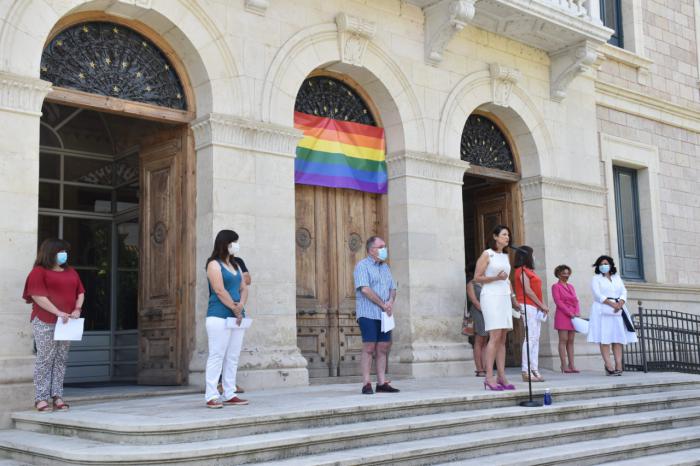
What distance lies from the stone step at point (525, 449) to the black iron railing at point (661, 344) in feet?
16.5

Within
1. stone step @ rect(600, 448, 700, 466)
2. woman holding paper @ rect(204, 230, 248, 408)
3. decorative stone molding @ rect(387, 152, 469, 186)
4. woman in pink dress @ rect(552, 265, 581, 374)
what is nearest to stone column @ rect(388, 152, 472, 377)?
decorative stone molding @ rect(387, 152, 469, 186)

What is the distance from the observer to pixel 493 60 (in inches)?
552

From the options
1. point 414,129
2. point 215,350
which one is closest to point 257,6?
point 414,129

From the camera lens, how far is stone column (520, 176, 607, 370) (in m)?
14.3

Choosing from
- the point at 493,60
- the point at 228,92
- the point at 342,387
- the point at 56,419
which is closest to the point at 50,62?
the point at 228,92

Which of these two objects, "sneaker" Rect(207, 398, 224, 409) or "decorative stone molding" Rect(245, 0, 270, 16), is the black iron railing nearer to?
"decorative stone molding" Rect(245, 0, 270, 16)

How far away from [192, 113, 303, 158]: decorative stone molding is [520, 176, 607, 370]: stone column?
5348mm

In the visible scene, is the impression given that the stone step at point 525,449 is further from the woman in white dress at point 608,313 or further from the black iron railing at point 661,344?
the black iron railing at point 661,344

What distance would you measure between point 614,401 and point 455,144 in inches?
202

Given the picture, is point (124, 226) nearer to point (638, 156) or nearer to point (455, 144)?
point (455, 144)

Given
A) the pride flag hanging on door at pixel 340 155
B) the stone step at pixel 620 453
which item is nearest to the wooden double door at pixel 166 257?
the pride flag hanging on door at pixel 340 155

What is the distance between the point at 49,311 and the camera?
7965 millimetres

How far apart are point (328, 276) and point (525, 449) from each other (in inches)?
196

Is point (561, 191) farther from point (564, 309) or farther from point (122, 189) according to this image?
point (122, 189)
